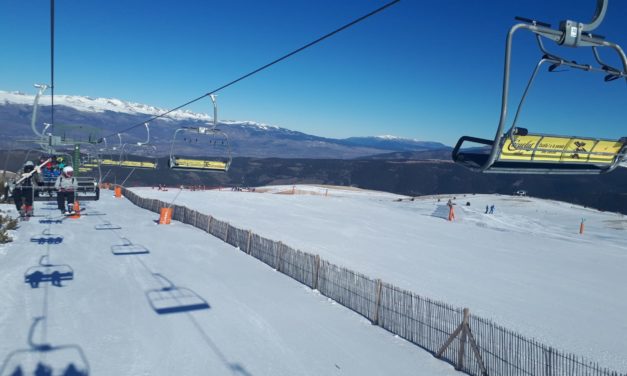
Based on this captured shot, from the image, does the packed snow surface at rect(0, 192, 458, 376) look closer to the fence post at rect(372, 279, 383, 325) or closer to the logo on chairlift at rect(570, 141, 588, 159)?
the fence post at rect(372, 279, 383, 325)

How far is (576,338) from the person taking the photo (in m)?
10.4

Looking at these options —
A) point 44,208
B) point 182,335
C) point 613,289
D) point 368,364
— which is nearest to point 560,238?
point 613,289

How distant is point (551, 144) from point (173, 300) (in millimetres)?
9916

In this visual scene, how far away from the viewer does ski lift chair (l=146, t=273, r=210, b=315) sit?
1062 cm

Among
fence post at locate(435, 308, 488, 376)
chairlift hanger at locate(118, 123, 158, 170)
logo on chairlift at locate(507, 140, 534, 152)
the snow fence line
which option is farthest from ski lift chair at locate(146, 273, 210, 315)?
chairlift hanger at locate(118, 123, 158, 170)

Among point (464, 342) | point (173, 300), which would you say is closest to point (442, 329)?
point (464, 342)

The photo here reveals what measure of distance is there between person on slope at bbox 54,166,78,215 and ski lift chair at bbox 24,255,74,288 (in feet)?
7.42

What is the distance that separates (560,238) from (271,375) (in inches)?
1210

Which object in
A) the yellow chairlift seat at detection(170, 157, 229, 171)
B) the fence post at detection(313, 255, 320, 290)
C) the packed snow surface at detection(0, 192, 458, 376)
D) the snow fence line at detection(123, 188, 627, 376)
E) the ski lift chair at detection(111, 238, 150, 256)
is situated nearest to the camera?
the snow fence line at detection(123, 188, 627, 376)

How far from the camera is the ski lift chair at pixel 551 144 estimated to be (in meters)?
4.09

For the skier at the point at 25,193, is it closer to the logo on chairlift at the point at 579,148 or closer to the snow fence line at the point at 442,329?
the snow fence line at the point at 442,329

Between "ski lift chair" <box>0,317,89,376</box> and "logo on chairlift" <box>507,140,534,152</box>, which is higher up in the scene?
"logo on chairlift" <box>507,140,534,152</box>

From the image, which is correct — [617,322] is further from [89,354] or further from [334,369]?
[89,354]

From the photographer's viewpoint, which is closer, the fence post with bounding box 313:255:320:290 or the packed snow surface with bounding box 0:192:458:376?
the packed snow surface with bounding box 0:192:458:376
